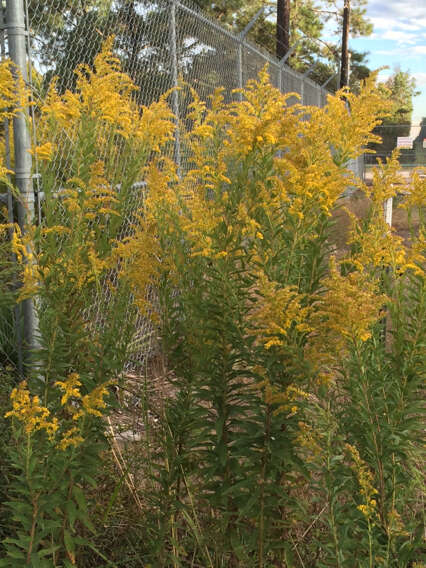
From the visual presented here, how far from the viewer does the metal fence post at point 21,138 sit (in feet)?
11.7

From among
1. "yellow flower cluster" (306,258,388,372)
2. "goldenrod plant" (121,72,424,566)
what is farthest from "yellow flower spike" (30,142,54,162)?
"yellow flower cluster" (306,258,388,372)

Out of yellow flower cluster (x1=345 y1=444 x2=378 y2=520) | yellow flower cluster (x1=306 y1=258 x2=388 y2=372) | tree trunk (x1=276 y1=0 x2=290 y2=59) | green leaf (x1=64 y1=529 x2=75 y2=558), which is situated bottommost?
green leaf (x1=64 y1=529 x2=75 y2=558)

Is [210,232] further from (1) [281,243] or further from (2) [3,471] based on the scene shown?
(2) [3,471]

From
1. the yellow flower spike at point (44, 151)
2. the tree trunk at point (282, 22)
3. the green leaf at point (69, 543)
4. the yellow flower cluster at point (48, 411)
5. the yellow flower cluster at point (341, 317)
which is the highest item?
the tree trunk at point (282, 22)

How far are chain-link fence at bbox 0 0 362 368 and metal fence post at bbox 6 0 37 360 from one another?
0.7 inches

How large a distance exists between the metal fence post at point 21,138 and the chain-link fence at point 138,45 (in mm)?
18

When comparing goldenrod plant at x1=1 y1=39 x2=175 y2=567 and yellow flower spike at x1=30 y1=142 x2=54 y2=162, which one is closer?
goldenrod plant at x1=1 y1=39 x2=175 y2=567

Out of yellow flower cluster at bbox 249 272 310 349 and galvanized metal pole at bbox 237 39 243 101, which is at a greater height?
galvanized metal pole at bbox 237 39 243 101

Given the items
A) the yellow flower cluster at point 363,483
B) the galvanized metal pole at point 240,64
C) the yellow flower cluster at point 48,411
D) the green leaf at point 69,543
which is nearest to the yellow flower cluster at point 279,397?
the yellow flower cluster at point 363,483

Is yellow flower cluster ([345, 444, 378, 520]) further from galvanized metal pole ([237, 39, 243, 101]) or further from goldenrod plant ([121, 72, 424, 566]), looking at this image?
galvanized metal pole ([237, 39, 243, 101])

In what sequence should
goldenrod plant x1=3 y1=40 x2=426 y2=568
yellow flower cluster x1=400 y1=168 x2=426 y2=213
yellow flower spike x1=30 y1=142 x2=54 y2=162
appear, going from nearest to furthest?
1. goldenrod plant x1=3 y1=40 x2=426 y2=568
2. yellow flower cluster x1=400 y1=168 x2=426 y2=213
3. yellow flower spike x1=30 y1=142 x2=54 y2=162

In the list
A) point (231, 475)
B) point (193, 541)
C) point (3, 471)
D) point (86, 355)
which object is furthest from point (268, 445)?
point (3, 471)

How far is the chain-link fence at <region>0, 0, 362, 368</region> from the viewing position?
4171 millimetres

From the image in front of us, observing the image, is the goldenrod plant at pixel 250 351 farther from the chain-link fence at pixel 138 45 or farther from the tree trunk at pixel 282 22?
the tree trunk at pixel 282 22
